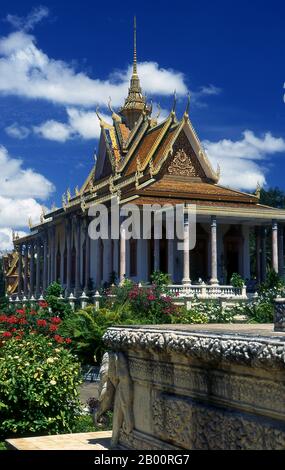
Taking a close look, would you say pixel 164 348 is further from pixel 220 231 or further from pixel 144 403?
pixel 220 231

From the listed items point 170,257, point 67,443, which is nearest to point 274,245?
point 170,257

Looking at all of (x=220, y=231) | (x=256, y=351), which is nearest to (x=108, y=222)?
(x=220, y=231)

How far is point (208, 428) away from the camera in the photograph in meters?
3.48

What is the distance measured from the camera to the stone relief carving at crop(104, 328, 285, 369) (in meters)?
2.83

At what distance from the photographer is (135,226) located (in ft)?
86.2

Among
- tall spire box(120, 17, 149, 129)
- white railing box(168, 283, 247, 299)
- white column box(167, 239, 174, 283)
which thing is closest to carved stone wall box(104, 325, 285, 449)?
white railing box(168, 283, 247, 299)

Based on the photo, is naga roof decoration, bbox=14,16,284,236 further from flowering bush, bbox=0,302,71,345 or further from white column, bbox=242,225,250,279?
flowering bush, bbox=0,302,71,345

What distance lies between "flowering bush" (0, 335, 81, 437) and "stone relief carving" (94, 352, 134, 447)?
1.65 meters

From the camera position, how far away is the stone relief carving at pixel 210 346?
111 inches

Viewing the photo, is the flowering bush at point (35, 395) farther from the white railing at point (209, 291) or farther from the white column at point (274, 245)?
the white column at point (274, 245)

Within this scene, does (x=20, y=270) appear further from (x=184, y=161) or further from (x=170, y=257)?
(x=170, y=257)

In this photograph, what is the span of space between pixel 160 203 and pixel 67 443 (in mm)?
20255

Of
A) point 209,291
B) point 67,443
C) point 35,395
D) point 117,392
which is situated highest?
point 209,291

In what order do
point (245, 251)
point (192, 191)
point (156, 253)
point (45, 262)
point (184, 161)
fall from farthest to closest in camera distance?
point (45, 262)
point (184, 161)
point (245, 251)
point (192, 191)
point (156, 253)
